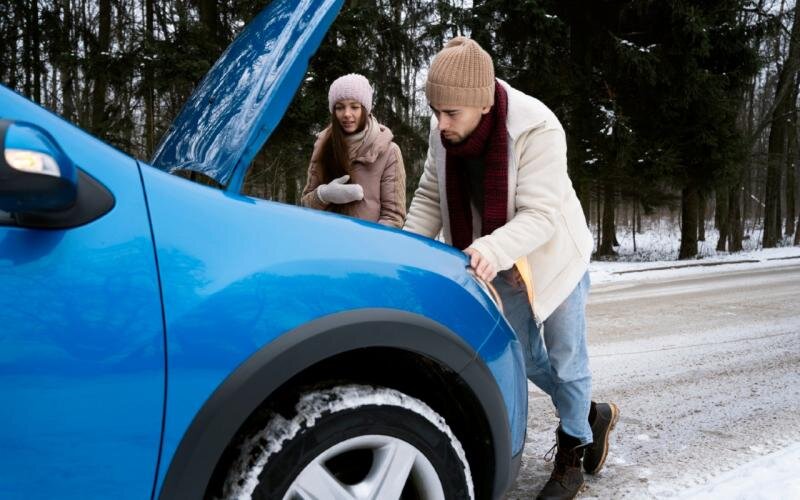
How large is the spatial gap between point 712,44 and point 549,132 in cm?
1402

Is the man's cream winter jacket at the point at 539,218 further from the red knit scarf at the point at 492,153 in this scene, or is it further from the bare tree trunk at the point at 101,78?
the bare tree trunk at the point at 101,78

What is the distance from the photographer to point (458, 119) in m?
2.10

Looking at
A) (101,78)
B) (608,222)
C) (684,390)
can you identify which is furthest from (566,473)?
(608,222)

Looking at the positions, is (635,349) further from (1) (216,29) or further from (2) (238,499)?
(1) (216,29)

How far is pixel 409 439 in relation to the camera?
4.88 ft

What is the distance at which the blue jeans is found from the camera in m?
2.30

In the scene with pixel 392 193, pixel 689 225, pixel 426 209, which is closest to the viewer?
pixel 426 209

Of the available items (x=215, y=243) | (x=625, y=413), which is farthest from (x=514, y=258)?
(x=625, y=413)

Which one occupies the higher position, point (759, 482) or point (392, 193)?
point (392, 193)

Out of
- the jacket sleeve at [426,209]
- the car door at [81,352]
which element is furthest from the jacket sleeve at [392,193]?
the car door at [81,352]

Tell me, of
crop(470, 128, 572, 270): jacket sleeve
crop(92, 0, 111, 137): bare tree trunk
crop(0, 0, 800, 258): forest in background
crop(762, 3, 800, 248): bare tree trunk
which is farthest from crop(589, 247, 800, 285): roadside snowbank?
crop(92, 0, 111, 137): bare tree trunk

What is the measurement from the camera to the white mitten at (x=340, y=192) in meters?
3.36

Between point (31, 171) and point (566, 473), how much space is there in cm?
210

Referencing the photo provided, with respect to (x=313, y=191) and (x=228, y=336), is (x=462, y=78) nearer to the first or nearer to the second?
(x=228, y=336)
